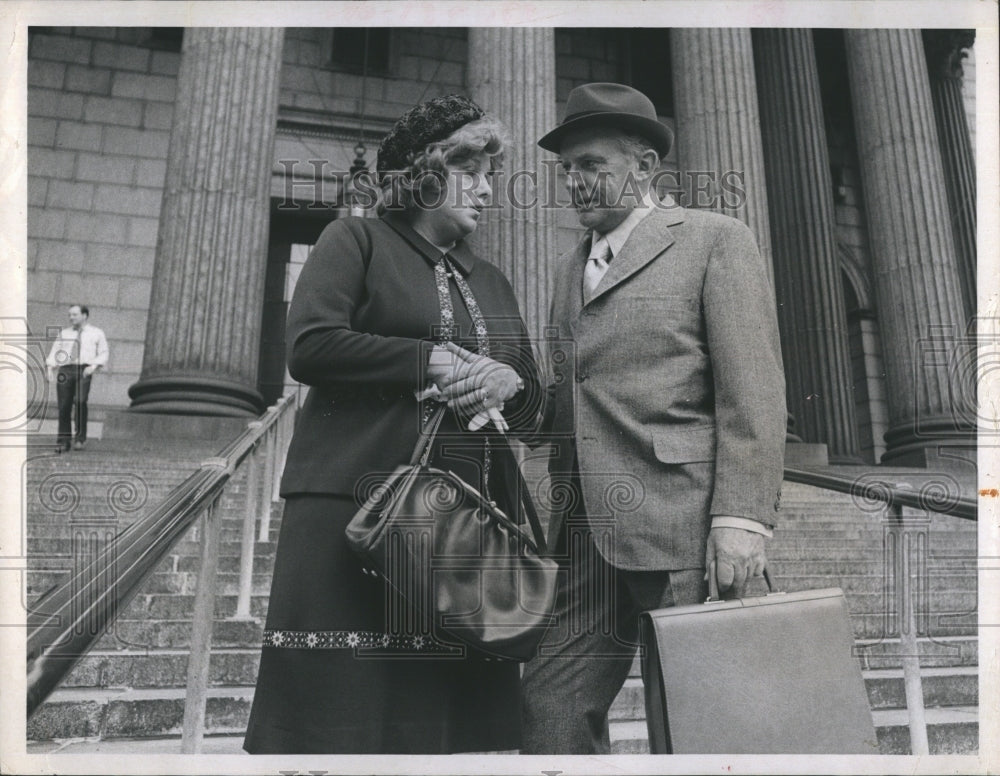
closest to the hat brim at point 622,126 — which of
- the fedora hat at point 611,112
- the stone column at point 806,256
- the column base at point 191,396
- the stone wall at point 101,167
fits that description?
the fedora hat at point 611,112

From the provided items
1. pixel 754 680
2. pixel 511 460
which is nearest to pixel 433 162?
pixel 511 460

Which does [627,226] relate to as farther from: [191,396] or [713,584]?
[191,396]

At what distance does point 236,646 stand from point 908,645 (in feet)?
9.64

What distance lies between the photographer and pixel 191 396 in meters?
7.08

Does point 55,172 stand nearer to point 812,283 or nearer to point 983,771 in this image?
point 812,283

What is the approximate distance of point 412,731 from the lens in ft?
6.72

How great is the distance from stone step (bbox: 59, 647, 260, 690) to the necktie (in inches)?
92.5

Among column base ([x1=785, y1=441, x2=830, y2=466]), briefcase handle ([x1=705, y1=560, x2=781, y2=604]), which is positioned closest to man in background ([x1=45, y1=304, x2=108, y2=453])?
briefcase handle ([x1=705, y1=560, x2=781, y2=604])

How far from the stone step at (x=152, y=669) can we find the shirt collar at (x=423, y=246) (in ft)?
7.45

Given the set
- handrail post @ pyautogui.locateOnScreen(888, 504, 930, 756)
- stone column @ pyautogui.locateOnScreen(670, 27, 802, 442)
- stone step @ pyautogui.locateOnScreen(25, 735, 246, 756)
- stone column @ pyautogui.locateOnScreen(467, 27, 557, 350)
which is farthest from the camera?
stone column @ pyautogui.locateOnScreen(670, 27, 802, 442)

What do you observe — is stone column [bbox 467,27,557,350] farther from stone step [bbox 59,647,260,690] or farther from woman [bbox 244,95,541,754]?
woman [bbox 244,95,541,754]

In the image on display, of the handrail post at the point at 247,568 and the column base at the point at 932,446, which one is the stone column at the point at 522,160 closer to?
the handrail post at the point at 247,568

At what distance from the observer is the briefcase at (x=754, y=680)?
2004 millimetres

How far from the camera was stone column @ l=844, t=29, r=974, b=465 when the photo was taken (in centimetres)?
848
